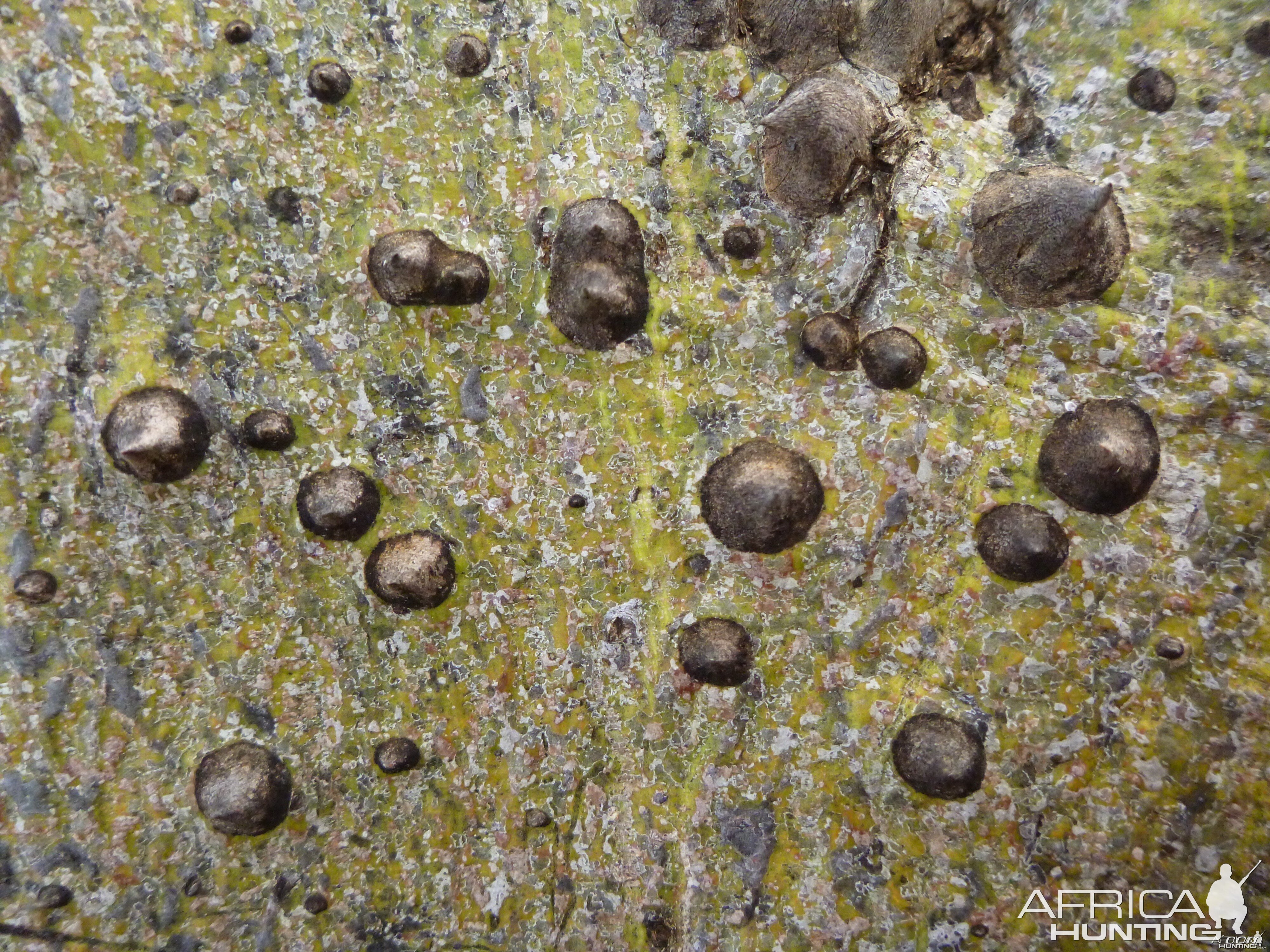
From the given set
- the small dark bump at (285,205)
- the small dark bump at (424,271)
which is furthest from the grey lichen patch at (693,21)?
the small dark bump at (285,205)

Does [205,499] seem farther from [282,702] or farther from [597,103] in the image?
[597,103]

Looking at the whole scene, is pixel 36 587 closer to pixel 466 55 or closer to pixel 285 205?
pixel 285 205

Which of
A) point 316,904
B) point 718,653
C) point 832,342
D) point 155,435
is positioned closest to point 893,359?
point 832,342

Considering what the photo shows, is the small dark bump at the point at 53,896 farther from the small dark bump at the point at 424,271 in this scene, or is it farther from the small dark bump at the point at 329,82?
the small dark bump at the point at 329,82

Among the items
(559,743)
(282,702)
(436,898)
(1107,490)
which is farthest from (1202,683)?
(282,702)

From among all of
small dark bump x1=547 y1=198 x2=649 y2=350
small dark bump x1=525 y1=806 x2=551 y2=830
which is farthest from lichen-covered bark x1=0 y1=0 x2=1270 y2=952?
small dark bump x1=547 y1=198 x2=649 y2=350
